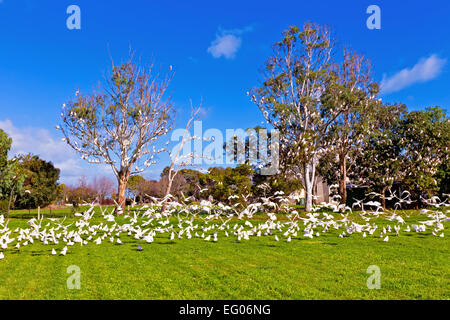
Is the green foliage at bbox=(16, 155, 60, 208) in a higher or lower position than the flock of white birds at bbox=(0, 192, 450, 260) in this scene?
higher

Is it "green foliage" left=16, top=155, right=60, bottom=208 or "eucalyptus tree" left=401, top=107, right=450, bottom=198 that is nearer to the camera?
"eucalyptus tree" left=401, top=107, right=450, bottom=198

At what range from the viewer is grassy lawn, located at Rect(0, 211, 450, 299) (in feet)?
19.8

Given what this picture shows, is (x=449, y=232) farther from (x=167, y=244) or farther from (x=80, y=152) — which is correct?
(x=80, y=152)

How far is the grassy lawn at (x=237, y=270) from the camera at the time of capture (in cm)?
602

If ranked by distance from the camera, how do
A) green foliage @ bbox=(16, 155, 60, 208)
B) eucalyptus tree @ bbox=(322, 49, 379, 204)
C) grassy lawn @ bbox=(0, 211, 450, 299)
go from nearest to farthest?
1. grassy lawn @ bbox=(0, 211, 450, 299)
2. eucalyptus tree @ bbox=(322, 49, 379, 204)
3. green foliage @ bbox=(16, 155, 60, 208)

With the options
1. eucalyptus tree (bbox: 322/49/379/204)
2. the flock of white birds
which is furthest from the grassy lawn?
eucalyptus tree (bbox: 322/49/379/204)

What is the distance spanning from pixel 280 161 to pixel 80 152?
16.8 metres

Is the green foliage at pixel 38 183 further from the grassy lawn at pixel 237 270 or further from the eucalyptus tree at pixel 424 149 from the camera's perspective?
the eucalyptus tree at pixel 424 149

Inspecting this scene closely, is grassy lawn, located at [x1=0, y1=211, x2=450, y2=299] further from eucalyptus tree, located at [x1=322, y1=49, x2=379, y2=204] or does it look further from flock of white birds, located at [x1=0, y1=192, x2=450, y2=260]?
eucalyptus tree, located at [x1=322, y1=49, x2=379, y2=204]

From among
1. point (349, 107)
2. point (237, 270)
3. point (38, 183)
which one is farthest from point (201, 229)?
point (38, 183)

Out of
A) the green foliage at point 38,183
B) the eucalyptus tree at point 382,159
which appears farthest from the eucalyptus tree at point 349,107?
the green foliage at point 38,183

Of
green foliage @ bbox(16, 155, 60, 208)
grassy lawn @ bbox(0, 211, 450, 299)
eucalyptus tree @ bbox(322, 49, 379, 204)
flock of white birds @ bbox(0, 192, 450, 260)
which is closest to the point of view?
grassy lawn @ bbox(0, 211, 450, 299)

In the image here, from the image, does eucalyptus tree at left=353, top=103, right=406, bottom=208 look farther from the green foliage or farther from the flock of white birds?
the green foliage

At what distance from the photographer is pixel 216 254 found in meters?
9.65
